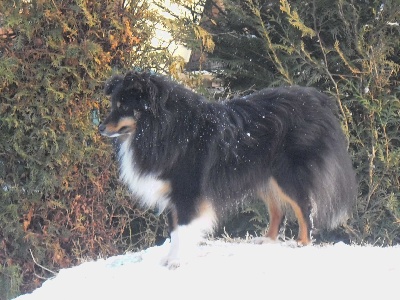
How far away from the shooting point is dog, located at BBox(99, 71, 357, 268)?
181 inches

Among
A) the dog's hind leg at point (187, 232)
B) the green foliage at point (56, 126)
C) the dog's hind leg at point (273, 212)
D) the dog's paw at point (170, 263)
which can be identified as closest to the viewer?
the dog's paw at point (170, 263)

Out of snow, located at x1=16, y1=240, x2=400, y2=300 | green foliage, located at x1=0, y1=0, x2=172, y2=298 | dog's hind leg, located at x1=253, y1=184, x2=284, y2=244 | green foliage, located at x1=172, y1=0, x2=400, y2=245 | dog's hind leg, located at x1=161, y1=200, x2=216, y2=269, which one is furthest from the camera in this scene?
green foliage, located at x1=172, y1=0, x2=400, y2=245

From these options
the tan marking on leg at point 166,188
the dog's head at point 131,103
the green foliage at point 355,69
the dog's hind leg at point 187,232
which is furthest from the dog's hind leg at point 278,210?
the green foliage at point 355,69

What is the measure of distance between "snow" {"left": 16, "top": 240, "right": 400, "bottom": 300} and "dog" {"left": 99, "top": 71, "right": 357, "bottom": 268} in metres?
0.31

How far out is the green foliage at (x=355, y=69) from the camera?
686 cm

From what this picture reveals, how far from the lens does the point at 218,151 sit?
15.8ft

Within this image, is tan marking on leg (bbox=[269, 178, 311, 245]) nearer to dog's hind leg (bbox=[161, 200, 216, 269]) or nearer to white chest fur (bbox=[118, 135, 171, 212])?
dog's hind leg (bbox=[161, 200, 216, 269])

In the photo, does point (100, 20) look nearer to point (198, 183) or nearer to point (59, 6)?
point (59, 6)

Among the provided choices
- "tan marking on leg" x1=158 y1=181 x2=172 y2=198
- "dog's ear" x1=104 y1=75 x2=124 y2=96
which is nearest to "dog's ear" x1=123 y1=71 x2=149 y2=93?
"dog's ear" x1=104 y1=75 x2=124 y2=96

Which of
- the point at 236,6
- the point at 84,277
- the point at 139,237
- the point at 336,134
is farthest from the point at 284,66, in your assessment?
the point at 84,277

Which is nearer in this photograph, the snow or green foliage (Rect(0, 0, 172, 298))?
the snow

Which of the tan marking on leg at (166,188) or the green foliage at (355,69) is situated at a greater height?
the green foliage at (355,69)

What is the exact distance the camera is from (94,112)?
6195mm

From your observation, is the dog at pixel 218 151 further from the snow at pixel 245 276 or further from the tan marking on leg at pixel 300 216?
the snow at pixel 245 276
